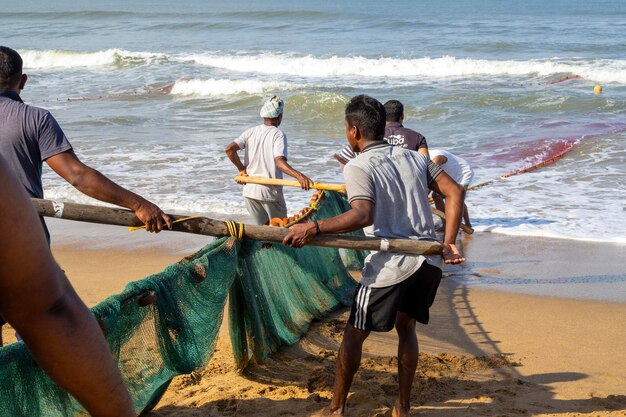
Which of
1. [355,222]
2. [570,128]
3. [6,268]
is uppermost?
[6,268]

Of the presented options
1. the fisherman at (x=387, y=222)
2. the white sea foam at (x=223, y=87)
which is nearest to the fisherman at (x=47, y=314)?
the fisherman at (x=387, y=222)

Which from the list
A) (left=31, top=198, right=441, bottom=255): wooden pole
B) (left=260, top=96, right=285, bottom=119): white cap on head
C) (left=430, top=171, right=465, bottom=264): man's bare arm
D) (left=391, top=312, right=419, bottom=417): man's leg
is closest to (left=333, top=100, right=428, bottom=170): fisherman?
(left=260, top=96, right=285, bottom=119): white cap on head

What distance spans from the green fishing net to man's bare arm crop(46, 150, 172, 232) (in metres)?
0.30

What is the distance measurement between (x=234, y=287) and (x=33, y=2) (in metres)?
64.6

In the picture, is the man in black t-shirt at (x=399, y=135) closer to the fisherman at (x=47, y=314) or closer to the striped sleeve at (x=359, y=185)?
the striped sleeve at (x=359, y=185)

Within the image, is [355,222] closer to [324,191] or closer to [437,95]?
[324,191]

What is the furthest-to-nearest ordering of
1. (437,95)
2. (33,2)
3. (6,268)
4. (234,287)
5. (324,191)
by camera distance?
1. (33,2)
2. (437,95)
3. (324,191)
4. (234,287)
5. (6,268)

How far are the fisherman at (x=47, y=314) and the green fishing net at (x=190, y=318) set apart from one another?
5.08 feet

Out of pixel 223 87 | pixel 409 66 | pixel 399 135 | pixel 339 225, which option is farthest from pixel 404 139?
pixel 409 66

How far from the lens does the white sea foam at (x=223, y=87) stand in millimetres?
22797

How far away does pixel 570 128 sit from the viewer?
16531mm

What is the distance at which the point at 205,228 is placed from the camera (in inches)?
170

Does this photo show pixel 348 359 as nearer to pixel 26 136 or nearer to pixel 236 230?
pixel 236 230

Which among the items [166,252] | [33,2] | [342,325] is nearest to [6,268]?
[342,325]
